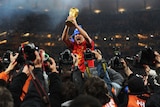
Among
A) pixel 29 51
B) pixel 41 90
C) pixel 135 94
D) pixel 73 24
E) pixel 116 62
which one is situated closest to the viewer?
pixel 41 90

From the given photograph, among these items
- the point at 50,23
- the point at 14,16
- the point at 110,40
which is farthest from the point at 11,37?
the point at 110,40

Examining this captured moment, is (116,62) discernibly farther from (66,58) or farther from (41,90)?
(41,90)

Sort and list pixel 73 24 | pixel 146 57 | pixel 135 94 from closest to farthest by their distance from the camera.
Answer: pixel 135 94 → pixel 146 57 → pixel 73 24

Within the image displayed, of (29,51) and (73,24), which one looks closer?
(29,51)

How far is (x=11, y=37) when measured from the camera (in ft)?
49.9

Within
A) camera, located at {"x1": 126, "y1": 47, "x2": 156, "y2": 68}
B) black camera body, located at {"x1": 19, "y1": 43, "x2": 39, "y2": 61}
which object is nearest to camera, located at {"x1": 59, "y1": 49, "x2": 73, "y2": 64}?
black camera body, located at {"x1": 19, "y1": 43, "x2": 39, "y2": 61}

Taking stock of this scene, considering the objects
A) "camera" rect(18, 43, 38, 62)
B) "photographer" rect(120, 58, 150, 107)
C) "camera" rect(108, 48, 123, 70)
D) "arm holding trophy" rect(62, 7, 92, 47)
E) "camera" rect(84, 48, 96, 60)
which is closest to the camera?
"camera" rect(18, 43, 38, 62)

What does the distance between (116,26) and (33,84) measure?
1506 cm

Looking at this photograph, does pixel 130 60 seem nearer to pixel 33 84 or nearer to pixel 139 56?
pixel 139 56

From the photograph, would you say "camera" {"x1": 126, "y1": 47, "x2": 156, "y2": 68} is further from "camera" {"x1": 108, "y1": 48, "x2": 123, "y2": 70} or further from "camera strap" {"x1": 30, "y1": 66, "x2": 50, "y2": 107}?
"camera strap" {"x1": 30, "y1": 66, "x2": 50, "y2": 107}

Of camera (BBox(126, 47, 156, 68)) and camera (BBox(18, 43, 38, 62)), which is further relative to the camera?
camera (BBox(126, 47, 156, 68))

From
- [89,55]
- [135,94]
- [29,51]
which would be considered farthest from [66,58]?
[135,94]

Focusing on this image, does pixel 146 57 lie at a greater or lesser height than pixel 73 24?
lesser

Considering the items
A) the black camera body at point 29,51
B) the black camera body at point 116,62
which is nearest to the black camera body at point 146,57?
the black camera body at point 116,62
